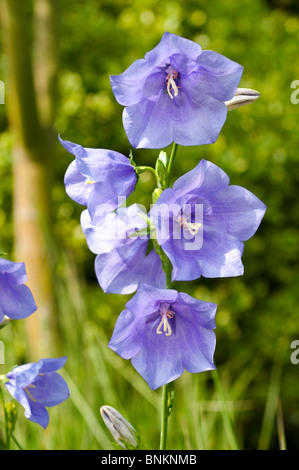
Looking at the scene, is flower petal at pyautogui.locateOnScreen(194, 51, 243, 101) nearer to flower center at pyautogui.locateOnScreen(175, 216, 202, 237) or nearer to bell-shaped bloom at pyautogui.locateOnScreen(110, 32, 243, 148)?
bell-shaped bloom at pyautogui.locateOnScreen(110, 32, 243, 148)

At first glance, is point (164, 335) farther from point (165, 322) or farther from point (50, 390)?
point (50, 390)

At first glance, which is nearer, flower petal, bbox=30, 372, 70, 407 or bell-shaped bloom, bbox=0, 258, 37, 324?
bell-shaped bloom, bbox=0, 258, 37, 324

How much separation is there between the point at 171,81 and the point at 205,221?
270 mm

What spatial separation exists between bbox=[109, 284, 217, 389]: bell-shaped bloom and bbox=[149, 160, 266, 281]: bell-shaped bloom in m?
0.06

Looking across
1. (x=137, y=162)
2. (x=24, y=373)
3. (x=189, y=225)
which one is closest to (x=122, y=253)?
(x=189, y=225)

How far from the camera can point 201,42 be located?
321 centimetres

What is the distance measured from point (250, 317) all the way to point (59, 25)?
204 centimetres

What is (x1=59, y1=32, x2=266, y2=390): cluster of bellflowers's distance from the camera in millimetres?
915

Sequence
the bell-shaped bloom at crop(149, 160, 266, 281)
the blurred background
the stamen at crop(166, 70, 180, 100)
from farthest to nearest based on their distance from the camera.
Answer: the blurred background, the stamen at crop(166, 70, 180, 100), the bell-shaped bloom at crop(149, 160, 266, 281)

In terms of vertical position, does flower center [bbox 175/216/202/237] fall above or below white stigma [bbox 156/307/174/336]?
above

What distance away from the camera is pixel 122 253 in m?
0.99

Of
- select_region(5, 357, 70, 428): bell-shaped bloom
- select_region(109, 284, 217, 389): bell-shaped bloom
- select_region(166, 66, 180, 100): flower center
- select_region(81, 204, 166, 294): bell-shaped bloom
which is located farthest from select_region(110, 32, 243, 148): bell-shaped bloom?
select_region(5, 357, 70, 428): bell-shaped bloom

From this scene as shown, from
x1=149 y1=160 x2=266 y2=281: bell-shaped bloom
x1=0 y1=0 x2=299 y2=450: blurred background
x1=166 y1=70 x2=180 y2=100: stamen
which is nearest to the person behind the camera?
x1=149 y1=160 x2=266 y2=281: bell-shaped bloom
